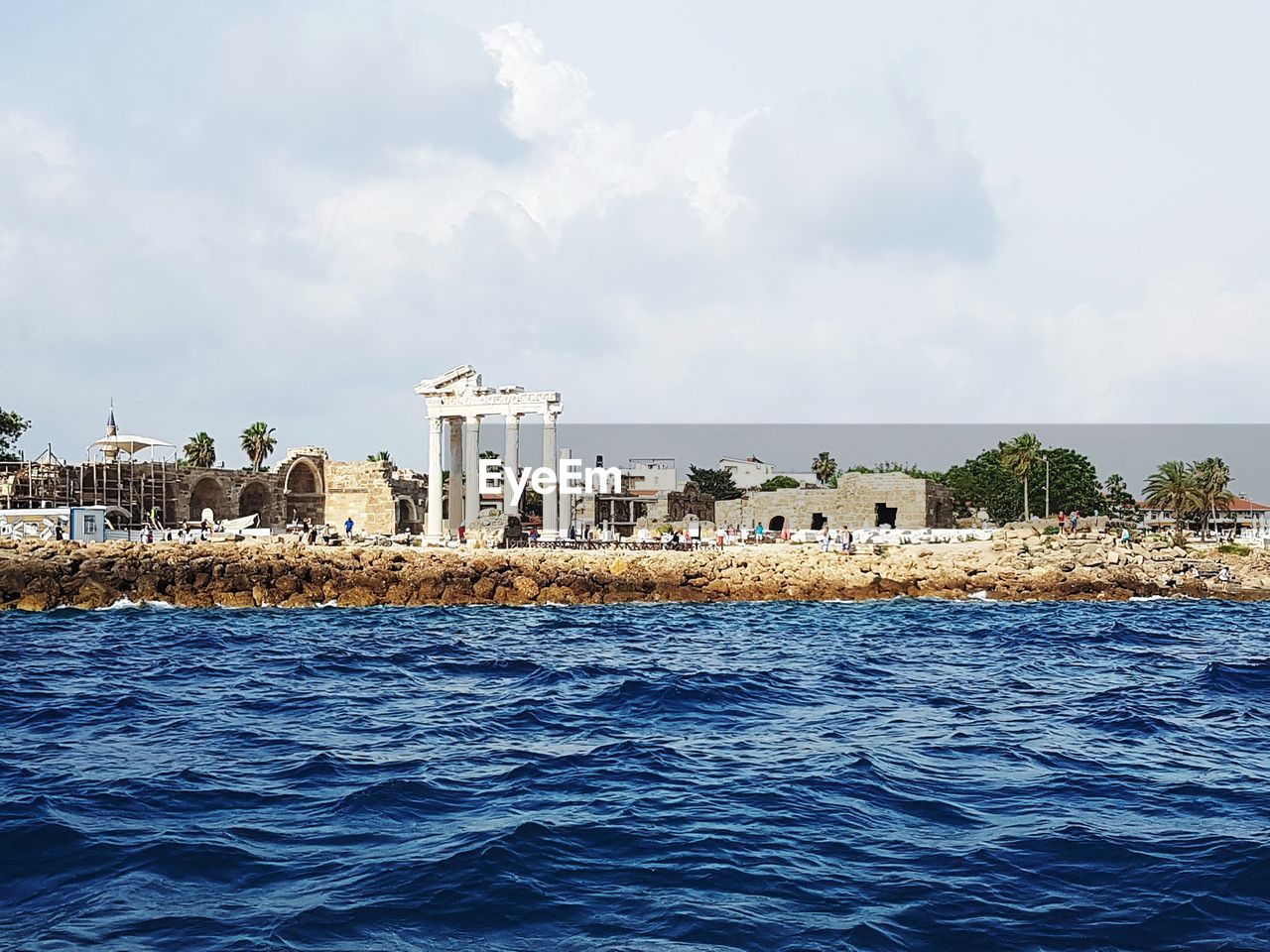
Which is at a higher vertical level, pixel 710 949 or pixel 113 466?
pixel 113 466

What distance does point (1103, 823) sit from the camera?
864 cm

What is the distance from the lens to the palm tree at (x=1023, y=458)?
245ft

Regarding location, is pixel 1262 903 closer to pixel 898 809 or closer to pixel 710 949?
pixel 898 809

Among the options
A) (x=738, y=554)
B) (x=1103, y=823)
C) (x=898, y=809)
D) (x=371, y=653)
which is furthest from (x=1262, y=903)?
(x=738, y=554)

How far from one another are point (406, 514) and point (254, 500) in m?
8.43

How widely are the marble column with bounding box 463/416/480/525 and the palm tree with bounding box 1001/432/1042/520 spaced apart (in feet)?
131

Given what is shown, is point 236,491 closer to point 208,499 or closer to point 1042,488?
point 208,499

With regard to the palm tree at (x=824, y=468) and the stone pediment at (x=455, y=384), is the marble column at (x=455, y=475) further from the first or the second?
the palm tree at (x=824, y=468)

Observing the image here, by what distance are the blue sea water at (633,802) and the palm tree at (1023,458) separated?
57616 mm

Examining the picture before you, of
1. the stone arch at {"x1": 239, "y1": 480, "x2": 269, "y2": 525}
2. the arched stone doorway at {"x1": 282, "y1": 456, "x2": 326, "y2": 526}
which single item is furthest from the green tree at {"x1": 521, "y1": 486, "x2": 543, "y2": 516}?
the stone arch at {"x1": 239, "y1": 480, "x2": 269, "y2": 525}

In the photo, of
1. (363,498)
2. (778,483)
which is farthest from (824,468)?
(363,498)

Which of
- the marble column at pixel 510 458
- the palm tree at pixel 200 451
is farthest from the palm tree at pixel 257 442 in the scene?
the marble column at pixel 510 458

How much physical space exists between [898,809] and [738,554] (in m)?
28.3

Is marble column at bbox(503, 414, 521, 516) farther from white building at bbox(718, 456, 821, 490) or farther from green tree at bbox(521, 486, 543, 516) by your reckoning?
white building at bbox(718, 456, 821, 490)
